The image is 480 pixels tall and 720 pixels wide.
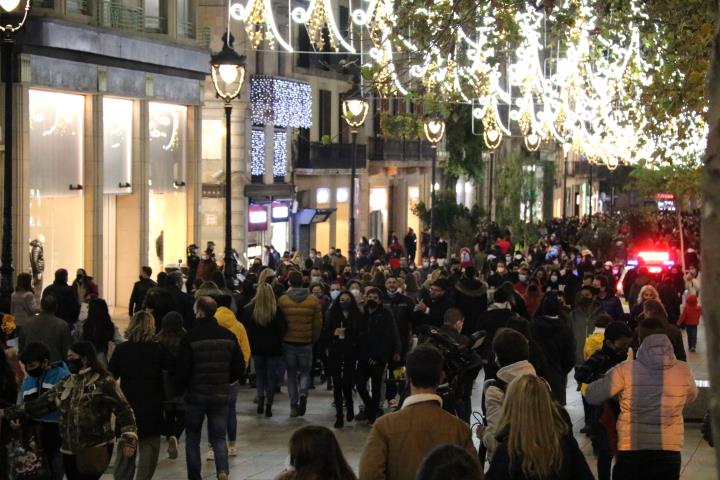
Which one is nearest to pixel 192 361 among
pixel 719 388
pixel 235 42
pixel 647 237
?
pixel 719 388

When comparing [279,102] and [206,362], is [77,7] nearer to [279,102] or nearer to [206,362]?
[279,102]

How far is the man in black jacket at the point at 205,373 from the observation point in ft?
40.0

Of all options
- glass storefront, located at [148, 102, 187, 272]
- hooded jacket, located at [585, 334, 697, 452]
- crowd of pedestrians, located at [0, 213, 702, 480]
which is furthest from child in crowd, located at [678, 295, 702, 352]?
hooded jacket, located at [585, 334, 697, 452]

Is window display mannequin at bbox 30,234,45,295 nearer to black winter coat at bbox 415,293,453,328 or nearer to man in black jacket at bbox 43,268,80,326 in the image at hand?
man in black jacket at bbox 43,268,80,326

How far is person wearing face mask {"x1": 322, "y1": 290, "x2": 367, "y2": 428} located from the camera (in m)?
16.7

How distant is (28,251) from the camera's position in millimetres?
27266

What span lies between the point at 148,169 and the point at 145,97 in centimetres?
156

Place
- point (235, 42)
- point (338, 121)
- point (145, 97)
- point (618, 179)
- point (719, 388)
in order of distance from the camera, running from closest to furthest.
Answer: point (719, 388) < point (145, 97) < point (235, 42) < point (338, 121) < point (618, 179)

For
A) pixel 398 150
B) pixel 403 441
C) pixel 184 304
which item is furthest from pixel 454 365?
pixel 398 150

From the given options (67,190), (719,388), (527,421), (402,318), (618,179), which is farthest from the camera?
(618,179)

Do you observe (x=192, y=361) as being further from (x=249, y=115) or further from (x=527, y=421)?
(x=249, y=115)

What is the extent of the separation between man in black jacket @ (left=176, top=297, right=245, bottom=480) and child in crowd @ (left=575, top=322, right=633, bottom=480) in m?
2.77

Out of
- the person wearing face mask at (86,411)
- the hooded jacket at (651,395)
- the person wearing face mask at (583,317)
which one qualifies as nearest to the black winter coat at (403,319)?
the person wearing face mask at (583,317)

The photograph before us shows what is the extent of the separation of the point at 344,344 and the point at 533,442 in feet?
32.1
